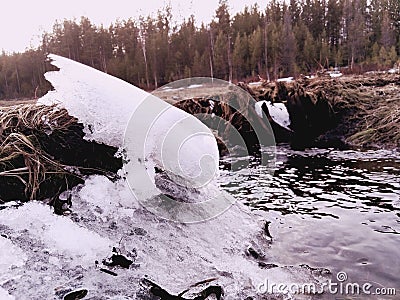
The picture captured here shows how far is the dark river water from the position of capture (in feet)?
11.4

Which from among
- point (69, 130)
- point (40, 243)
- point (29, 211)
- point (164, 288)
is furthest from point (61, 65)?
point (164, 288)

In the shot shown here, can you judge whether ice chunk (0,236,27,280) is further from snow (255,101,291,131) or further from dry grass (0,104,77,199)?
snow (255,101,291,131)

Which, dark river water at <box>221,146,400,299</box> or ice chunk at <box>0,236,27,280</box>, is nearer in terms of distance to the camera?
ice chunk at <box>0,236,27,280</box>

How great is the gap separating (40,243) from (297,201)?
3867mm

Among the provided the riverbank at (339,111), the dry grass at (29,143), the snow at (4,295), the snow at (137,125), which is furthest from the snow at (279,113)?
the snow at (4,295)

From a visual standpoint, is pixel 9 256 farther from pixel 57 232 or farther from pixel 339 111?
pixel 339 111

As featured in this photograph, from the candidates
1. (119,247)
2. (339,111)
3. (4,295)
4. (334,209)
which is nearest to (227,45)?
(339,111)

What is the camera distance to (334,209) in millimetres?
4848

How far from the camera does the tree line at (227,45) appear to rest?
3822 centimetres

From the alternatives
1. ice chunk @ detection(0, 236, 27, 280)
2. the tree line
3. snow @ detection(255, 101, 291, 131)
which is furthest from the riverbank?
the tree line

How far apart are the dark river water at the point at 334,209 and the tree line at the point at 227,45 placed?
28096mm

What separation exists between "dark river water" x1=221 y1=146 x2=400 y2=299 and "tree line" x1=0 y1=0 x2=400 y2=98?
28096 millimetres

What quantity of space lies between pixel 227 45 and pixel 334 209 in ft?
119

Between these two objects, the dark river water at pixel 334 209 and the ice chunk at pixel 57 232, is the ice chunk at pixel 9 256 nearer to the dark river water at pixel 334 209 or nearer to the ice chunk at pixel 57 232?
the ice chunk at pixel 57 232
